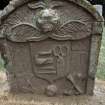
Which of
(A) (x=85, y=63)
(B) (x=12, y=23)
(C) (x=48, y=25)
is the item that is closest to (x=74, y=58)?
(A) (x=85, y=63)

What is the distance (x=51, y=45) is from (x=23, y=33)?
392mm

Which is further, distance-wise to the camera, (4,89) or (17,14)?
(4,89)

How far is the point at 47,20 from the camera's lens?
519 cm

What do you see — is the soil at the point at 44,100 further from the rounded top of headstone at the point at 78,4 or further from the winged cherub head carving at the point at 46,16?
the rounded top of headstone at the point at 78,4

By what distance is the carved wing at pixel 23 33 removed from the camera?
5.27 metres

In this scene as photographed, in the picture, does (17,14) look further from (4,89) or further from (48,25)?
(4,89)

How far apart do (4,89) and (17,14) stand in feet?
3.52

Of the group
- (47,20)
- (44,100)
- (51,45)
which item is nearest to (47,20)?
(47,20)

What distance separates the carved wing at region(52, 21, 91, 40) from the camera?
5266 millimetres

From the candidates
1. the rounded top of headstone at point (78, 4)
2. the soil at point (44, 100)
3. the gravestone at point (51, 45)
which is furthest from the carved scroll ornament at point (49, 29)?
the soil at point (44, 100)

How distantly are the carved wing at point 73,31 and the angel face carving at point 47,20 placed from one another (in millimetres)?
125

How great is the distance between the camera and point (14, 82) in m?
5.49

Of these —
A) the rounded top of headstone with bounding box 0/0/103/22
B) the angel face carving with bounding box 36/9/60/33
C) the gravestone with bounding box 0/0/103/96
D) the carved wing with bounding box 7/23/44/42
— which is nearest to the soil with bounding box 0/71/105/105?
the gravestone with bounding box 0/0/103/96

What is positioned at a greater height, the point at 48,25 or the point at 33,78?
the point at 48,25
